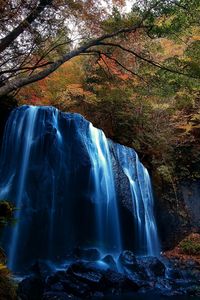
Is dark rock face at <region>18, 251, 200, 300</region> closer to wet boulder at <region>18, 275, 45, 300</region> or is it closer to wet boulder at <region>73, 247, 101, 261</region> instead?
wet boulder at <region>18, 275, 45, 300</region>

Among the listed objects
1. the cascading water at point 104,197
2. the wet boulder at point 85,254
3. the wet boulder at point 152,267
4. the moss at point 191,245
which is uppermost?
the cascading water at point 104,197

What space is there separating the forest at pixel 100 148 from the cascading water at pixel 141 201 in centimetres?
6

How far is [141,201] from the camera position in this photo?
13844mm

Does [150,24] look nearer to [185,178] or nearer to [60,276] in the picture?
[60,276]

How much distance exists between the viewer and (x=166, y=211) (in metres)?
15.0

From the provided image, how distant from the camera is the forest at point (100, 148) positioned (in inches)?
300

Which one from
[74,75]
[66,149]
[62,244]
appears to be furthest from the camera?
[74,75]

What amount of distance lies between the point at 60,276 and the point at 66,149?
4.62 metres

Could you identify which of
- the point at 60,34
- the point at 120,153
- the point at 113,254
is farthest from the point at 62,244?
the point at 60,34

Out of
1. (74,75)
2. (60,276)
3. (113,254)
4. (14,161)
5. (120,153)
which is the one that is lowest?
(60,276)

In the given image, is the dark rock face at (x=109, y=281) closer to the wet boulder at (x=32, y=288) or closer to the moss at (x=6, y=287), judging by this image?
the wet boulder at (x=32, y=288)

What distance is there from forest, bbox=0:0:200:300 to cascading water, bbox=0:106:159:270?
1.4 inches

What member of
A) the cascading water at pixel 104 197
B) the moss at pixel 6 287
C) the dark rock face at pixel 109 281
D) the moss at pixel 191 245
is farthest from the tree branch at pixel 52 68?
the moss at pixel 191 245

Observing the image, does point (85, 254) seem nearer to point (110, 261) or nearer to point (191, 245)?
point (110, 261)
